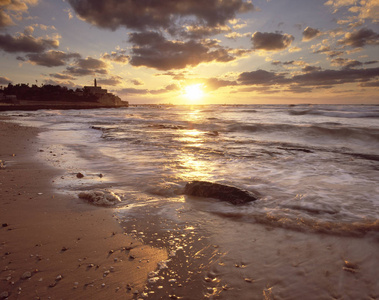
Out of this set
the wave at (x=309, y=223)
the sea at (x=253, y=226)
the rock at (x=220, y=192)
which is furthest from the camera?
the rock at (x=220, y=192)

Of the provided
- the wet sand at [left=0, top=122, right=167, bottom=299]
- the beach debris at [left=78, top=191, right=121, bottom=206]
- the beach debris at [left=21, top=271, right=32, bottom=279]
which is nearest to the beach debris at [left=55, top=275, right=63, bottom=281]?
the wet sand at [left=0, top=122, right=167, bottom=299]

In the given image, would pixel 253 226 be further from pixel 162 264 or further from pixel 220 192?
pixel 162 264

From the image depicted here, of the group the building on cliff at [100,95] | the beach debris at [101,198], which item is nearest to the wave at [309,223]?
the beach debris at [101,198]

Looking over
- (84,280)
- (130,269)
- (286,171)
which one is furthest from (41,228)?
(286,171)

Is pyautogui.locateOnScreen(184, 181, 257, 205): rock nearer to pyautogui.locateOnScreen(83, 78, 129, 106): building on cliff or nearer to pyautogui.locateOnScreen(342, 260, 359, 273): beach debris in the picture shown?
pyautogui.locateOnScreen(342, 260, 359, 273): beach debris

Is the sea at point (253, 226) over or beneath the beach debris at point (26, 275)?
beneath

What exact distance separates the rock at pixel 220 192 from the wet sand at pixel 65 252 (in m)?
1.53

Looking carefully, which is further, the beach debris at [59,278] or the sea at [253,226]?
the sea at [253,226]

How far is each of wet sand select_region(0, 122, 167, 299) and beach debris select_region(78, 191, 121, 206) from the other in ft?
0.42

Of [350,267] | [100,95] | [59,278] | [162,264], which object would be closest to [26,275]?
[59,278]

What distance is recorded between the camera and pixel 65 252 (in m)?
2.25

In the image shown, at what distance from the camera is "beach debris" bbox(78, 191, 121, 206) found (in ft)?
11.7

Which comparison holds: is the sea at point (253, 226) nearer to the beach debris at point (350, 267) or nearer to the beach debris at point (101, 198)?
the beach debris at point (350, 267)

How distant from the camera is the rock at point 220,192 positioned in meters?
3.86
